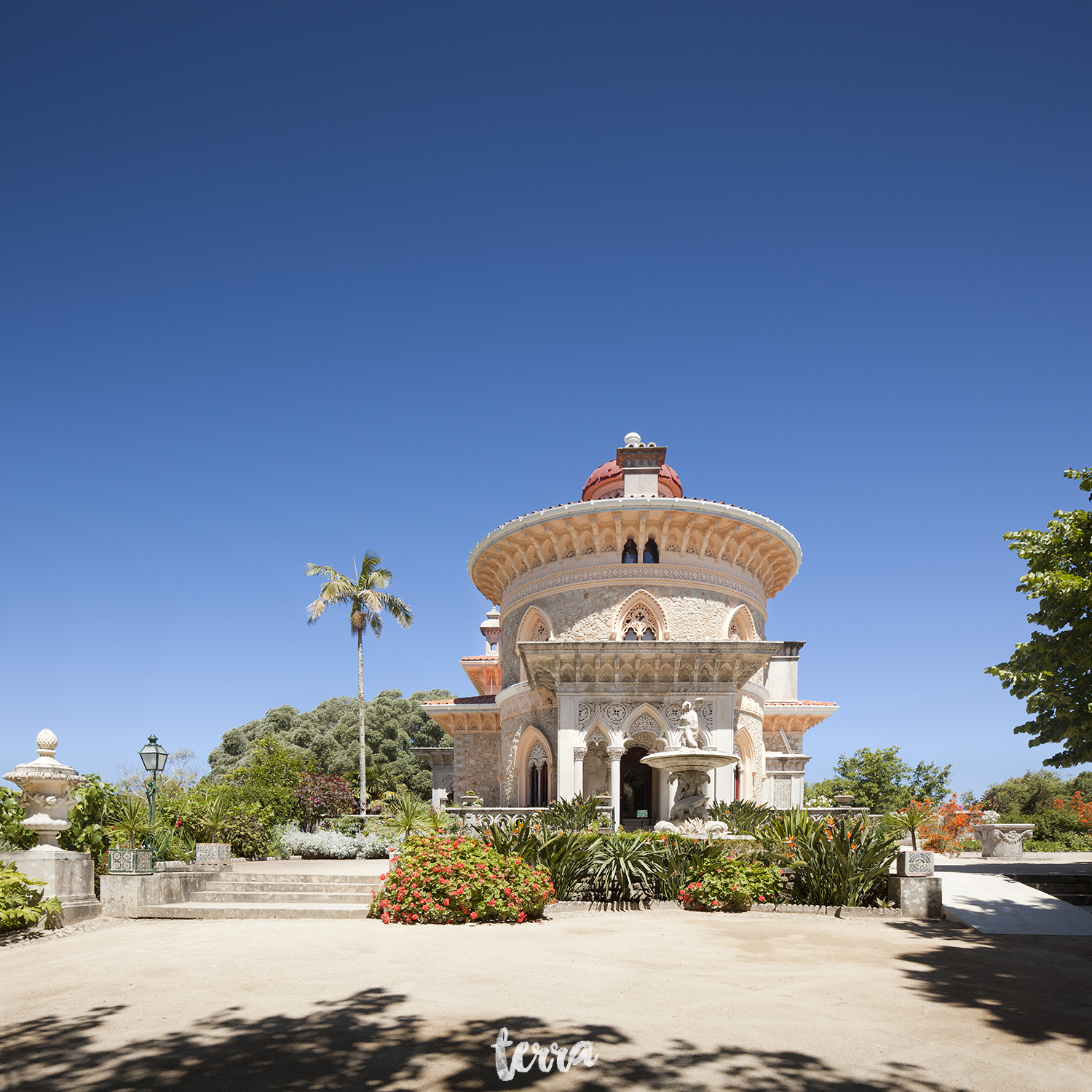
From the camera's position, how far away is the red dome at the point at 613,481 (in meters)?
33.1

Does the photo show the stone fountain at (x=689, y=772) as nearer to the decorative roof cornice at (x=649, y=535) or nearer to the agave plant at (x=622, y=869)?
the agave plant at (x=622, y=869)

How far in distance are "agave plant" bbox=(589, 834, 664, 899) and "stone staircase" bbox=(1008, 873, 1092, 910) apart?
7897 millimetres

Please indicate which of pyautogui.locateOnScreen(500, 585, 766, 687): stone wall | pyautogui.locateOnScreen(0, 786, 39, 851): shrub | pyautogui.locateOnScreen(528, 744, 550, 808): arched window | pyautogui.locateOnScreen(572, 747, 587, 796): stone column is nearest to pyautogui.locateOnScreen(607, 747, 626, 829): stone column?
A: pyautogui.locateOnScreen(572, 747, 587, 796): stone column

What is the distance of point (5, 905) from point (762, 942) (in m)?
9.42

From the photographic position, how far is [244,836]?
70.5 feet

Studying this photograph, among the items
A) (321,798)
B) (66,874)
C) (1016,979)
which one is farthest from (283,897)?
(321,798)

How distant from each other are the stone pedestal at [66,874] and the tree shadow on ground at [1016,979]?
11335mm

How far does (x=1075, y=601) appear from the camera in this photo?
40.6ft

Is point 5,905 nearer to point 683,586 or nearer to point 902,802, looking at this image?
point 683,586

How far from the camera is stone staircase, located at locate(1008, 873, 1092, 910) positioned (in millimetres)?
A: 16047

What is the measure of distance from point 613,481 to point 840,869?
22376mm

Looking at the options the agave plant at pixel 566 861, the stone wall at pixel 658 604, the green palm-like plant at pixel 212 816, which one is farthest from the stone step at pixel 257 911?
the stone wall at pixel 658 604

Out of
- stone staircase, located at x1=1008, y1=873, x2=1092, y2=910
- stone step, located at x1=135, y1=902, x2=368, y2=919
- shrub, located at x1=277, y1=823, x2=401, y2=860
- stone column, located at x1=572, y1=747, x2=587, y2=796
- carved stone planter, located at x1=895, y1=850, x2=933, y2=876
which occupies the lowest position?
shrub, located at x1=277, y1=823, x2=401, y2=860

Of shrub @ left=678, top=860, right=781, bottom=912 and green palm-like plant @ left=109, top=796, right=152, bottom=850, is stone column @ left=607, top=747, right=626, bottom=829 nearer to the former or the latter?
shrub @ left=678, top=860, right=781, bottom=912
